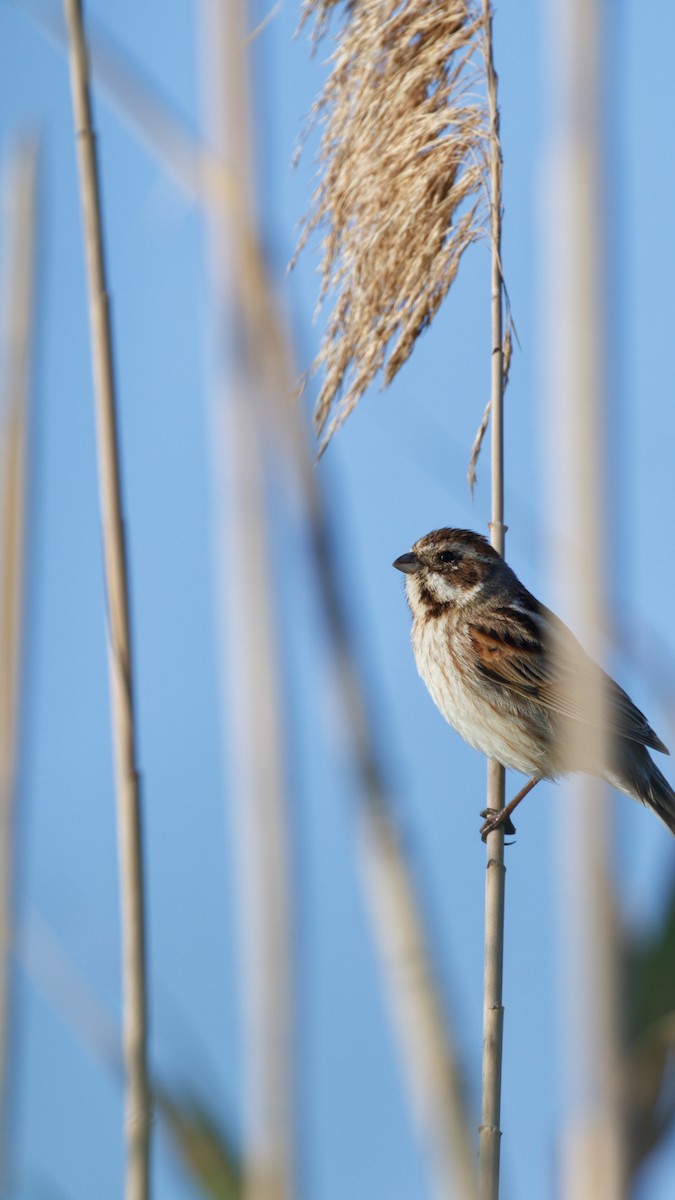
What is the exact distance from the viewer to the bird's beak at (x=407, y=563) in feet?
16.2

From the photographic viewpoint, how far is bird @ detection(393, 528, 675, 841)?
473cm

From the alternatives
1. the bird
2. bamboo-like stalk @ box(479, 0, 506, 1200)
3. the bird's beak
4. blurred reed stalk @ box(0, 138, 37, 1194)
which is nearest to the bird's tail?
the bird

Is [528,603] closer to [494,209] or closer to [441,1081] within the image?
[494,209]

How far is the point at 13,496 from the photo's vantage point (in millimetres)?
2152

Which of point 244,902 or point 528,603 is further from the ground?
point 528,603

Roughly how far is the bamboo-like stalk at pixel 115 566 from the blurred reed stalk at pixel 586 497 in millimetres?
761

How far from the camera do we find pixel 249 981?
1.33 metres

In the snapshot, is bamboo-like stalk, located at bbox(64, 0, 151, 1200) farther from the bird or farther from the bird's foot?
the bird

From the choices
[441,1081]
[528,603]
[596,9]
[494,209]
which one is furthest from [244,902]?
[528,603]

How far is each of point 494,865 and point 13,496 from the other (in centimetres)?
134

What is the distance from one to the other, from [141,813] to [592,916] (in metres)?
0.91

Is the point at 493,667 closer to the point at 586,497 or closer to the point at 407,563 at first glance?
the point at 407,563

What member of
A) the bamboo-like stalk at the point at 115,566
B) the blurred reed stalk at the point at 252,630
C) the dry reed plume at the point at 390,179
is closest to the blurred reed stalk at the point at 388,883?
the blurred reed stalk at the point at 252,630

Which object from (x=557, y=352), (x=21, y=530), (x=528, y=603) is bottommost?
(x=557, y=352)
